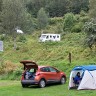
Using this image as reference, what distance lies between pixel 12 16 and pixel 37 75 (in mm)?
38227

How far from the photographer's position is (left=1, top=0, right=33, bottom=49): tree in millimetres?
61906

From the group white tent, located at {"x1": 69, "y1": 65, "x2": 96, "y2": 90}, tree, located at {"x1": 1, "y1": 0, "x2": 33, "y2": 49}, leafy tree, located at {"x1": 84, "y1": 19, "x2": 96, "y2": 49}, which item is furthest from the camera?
tree, located at {"x1": 1, "y1": 0, "x2": 33, "y2": 49}

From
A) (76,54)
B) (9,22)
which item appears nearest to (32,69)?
(76,54)

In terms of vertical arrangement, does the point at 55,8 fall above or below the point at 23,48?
above

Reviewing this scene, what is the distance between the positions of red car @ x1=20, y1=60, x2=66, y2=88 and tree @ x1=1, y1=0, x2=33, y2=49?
36813 mm

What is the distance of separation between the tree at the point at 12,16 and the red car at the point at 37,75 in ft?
121

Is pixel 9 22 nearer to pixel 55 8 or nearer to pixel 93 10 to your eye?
pixel 93 10

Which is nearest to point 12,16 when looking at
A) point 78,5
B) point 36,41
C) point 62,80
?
point 36,41

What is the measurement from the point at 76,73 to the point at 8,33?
40.3 metres

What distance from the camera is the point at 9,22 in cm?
6181

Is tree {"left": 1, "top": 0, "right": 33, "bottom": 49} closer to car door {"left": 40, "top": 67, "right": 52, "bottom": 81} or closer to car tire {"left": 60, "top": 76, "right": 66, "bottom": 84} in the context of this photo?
car tire {"left": 60, "top": 76, "right": 66, "bottom": 84}

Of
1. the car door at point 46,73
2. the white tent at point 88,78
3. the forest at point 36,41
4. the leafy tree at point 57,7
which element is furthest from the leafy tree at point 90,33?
the leafy tree at point 57,7

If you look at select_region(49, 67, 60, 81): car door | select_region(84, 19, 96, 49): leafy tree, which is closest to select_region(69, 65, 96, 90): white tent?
select_region(49, 67, 60, 81): car door

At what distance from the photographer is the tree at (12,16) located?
61.9m
